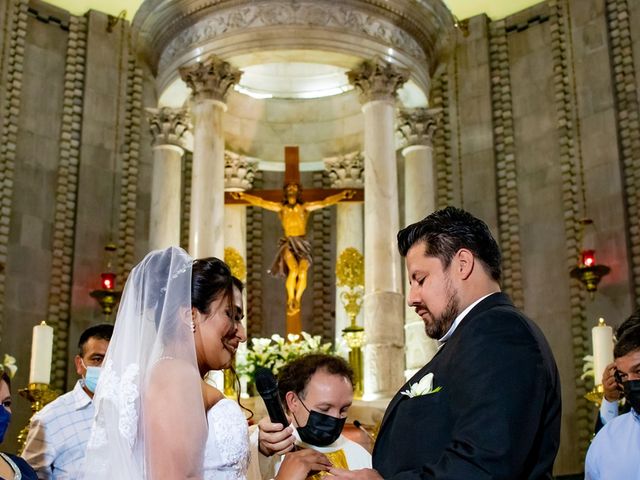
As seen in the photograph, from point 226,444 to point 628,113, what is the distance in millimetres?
8832

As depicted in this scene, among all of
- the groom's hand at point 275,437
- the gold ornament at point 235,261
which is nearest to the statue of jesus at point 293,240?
the gold ornament at point 235,261

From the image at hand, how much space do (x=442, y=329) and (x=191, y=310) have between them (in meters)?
0.88

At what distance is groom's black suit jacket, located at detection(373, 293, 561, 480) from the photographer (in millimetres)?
2766

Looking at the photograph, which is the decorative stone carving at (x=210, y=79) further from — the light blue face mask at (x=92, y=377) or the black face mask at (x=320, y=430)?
the black face mask at (x=320, y=430)

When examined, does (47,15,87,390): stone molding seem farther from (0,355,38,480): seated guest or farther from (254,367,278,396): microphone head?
(254,367,278,396): microphone head

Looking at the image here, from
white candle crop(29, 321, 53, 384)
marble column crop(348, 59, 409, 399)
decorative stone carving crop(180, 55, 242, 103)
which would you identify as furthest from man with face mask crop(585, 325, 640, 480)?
decorative stone carving crop(180, 55, 242, 103)

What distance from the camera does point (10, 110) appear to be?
11.3 metres

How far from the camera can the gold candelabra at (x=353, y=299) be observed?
9977mm

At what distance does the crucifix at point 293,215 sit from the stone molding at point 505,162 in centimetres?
179

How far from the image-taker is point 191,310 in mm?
3453

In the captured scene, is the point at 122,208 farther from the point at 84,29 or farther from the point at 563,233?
the point at 563,233

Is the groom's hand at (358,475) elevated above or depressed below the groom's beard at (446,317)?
below

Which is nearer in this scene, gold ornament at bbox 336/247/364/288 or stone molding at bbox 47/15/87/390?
gold ornament at bbox 336/247/364/288

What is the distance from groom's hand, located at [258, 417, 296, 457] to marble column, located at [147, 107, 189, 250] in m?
→ 7.59
